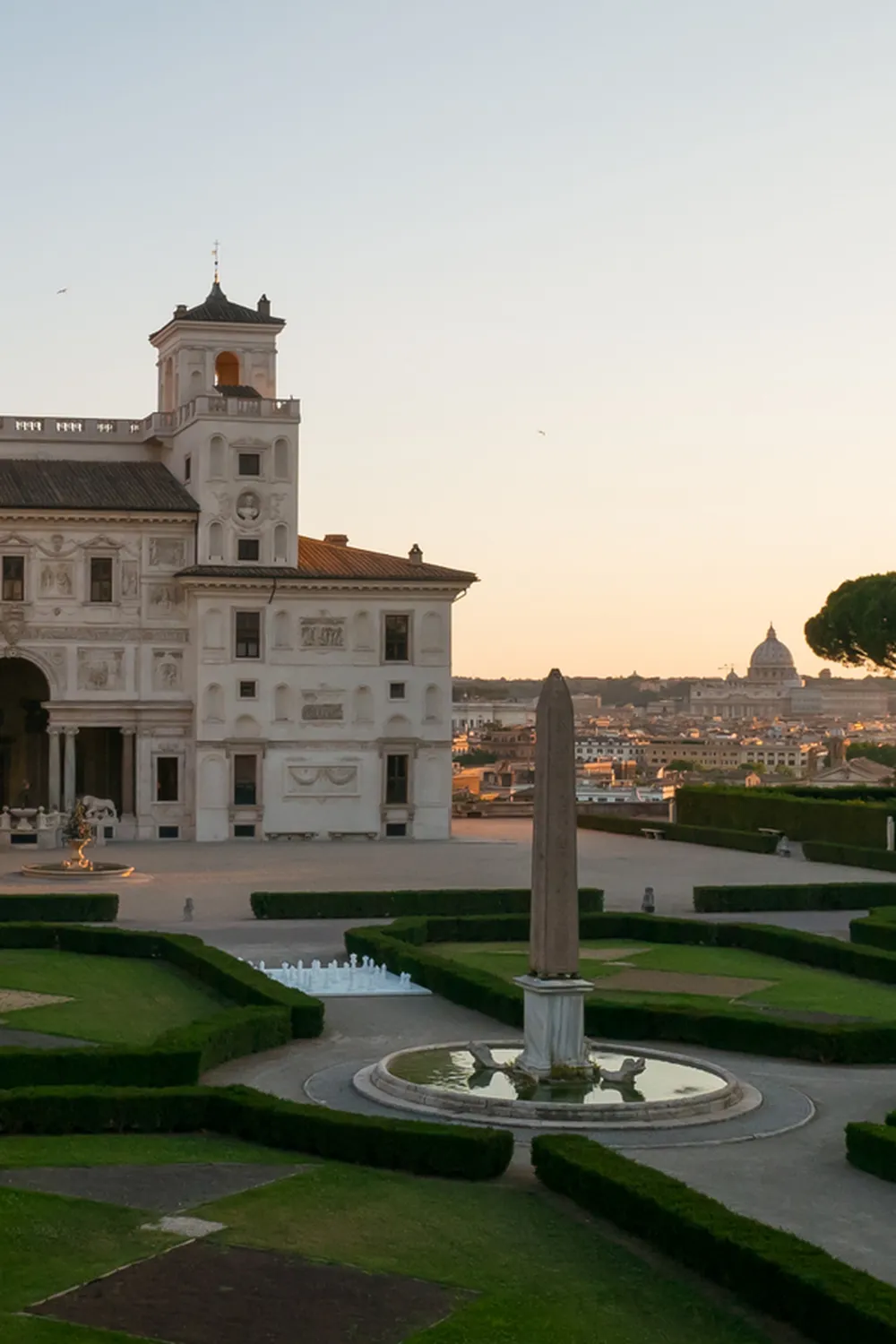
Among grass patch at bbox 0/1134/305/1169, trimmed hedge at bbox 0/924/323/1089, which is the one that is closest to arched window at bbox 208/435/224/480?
trimmed hedge at bbox 0/924/323/1089

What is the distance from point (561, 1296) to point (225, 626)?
45214mm

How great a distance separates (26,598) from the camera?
2274 inches

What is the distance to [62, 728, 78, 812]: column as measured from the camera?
57.0 metres

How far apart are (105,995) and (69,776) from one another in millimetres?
29892

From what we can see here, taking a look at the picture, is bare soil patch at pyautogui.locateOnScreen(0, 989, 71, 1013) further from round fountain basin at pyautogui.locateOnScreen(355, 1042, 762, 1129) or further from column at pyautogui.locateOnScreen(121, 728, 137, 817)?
column at pyautogui.locateOnScreen(121, 728, 137, 817)

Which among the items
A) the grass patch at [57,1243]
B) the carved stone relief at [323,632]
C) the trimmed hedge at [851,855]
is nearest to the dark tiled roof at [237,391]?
the carved stone relief at [323,632]

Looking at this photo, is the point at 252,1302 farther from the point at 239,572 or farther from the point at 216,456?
the point at 216,456

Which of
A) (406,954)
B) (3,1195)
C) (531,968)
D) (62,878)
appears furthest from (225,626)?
(3,1195)

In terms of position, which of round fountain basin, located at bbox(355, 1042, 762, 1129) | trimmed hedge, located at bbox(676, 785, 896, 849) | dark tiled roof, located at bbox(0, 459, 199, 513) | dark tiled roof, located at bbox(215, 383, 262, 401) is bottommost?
round fountain basin, located at bbox(355, 1042, 762, 1129)

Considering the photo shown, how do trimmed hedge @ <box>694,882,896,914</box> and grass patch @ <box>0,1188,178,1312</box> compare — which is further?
trimmed hedge @ <box>694,882,896,914</box>

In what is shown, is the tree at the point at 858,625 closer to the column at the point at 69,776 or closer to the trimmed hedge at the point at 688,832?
the trimmed hedge at the point at 688,832

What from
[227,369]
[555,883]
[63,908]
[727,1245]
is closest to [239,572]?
[227,369]

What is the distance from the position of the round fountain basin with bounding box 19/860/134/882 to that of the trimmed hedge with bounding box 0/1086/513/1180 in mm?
26175

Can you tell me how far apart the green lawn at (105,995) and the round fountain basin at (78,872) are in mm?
11928
